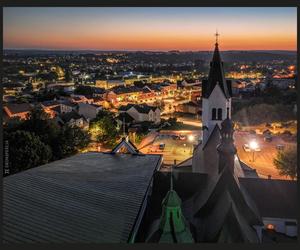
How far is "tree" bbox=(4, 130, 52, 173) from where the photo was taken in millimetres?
7188

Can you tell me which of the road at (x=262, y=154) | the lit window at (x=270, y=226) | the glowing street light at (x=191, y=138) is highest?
the glowing street light at (x=191, y=138)

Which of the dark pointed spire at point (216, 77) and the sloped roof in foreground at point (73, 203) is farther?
the dark pointed spire at point (216, 77)

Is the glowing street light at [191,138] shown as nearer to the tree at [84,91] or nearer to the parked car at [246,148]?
the parked car at [246,148]

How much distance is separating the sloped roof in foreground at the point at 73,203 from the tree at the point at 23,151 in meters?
2.26

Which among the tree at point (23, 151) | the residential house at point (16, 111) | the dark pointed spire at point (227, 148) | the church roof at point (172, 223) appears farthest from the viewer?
the residential house at point (16, 111)

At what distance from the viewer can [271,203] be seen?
573 centimetres

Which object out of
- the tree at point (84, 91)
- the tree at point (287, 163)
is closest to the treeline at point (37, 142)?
the tree at point (287, 163)

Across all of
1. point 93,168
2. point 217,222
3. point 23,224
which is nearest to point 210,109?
point 93,168

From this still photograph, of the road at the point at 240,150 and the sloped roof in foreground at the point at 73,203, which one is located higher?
the sloped roof in foreground at the point at 73,203

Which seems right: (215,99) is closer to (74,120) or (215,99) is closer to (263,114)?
(74,120)

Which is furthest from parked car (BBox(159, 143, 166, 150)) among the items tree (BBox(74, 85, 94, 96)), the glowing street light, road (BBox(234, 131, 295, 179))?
tree (BBox(74, 85, 94, 96))

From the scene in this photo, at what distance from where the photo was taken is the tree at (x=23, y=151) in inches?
283

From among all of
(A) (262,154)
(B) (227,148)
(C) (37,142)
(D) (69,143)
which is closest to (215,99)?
(B) (227,148)

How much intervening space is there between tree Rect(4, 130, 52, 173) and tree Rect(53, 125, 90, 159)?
144 centimetres
